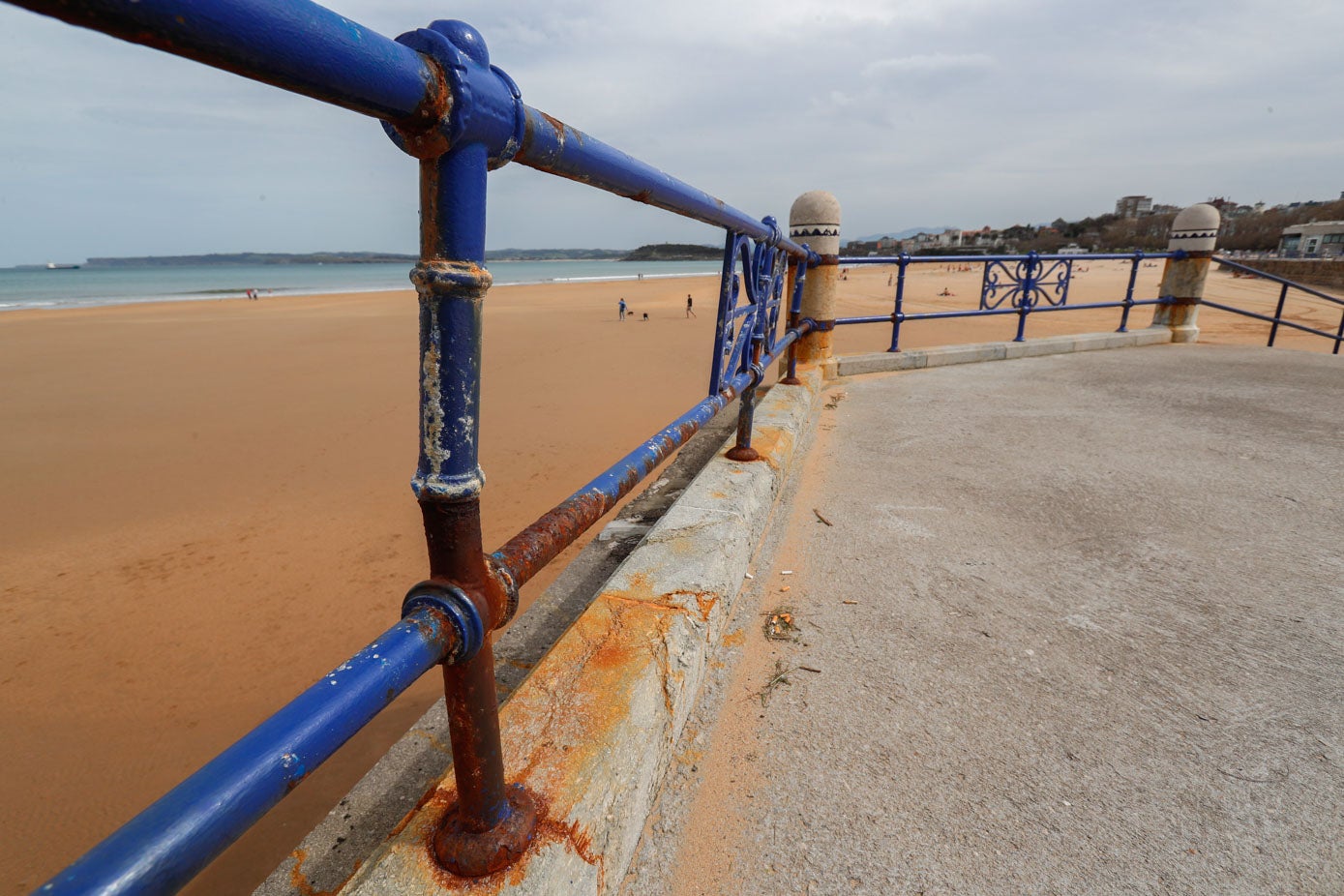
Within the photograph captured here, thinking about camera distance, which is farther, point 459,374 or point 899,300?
point 899,300

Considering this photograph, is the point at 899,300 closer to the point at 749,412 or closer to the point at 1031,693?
the point at 749,412

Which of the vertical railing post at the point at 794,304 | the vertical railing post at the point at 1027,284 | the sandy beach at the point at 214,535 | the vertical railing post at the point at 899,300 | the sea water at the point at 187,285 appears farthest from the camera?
the sea water at the point at 187,285

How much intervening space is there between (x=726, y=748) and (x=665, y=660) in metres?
0.28

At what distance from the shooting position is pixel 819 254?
4957 mm

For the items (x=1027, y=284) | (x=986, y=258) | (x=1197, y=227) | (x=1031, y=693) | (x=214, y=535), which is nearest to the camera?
(x=1031, y=693)

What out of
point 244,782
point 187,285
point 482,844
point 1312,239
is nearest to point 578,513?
point 482,844

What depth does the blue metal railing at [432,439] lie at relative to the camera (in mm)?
463

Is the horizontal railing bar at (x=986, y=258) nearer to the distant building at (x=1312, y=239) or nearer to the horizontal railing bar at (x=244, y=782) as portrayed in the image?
the horizontal railing bar at (x=244, y=782)

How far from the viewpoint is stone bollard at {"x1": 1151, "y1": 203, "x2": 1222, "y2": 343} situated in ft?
22.8

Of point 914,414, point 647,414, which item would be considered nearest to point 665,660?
point 914,414

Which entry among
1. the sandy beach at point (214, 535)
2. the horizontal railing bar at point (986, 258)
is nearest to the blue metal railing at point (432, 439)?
the sandy beach at point (214, 535)

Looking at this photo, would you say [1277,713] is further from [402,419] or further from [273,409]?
[273,409]

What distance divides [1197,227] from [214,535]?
9869mm

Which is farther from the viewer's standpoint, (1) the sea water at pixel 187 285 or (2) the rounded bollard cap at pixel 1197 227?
(1) the sea water at pixel 187 285
